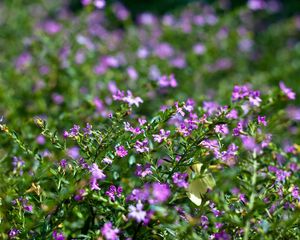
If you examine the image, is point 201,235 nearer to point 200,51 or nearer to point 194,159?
point 194,159

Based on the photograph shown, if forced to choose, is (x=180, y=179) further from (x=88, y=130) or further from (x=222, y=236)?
(x=88, y=130)

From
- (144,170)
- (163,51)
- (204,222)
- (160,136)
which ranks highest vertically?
(163,51)

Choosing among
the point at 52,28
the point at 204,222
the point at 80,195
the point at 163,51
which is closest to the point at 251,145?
the point at 204,222

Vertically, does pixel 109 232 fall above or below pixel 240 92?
below

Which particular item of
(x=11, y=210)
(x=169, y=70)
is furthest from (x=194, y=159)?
(x=169, y=70)

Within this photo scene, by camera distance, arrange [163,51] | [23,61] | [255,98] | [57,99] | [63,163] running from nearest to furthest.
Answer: [63,163] → [255,98] → [57,99] → [23,61] → [163,51]

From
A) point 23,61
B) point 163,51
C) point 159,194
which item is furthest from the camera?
point 163,51

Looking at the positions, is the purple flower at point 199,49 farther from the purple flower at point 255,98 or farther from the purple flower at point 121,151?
the purple flower at point 121,151
